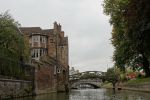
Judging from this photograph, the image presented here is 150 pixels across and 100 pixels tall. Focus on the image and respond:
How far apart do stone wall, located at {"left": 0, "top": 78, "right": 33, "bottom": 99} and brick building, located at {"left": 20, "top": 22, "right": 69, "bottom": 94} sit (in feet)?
14.1

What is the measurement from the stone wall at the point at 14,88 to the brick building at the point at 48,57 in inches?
169

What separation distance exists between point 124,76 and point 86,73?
33.8ft

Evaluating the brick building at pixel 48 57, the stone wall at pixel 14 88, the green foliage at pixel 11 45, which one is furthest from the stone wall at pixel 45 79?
the green foliage at pixel 11 45

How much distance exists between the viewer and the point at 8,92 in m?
40.1

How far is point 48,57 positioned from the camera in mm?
64938

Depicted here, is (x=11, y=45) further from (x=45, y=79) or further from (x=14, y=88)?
(x=45, y=79)

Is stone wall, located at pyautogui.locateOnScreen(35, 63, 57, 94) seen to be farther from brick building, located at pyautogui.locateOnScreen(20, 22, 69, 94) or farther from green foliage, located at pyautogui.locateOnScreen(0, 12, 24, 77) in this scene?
green foliage, located at pyautogui.locateOnScreen(0, 12, 24, 77)

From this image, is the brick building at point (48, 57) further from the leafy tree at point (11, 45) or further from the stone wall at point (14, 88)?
the leafy tree at point (11, 45)

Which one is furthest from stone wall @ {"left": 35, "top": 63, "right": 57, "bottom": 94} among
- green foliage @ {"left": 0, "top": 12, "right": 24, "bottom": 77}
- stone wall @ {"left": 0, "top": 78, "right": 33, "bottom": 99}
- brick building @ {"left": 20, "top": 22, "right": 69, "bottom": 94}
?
green foliage @ {"left": 0, "top": 12, "right": 24, "bottom": 77}

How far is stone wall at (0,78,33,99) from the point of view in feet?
127

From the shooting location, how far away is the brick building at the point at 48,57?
57.9 m

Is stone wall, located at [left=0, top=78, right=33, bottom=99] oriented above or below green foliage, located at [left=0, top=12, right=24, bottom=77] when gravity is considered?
below

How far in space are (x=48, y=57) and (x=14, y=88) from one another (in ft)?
74.3

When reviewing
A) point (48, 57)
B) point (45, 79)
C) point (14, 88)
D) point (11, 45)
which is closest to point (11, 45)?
point (11, 45)
